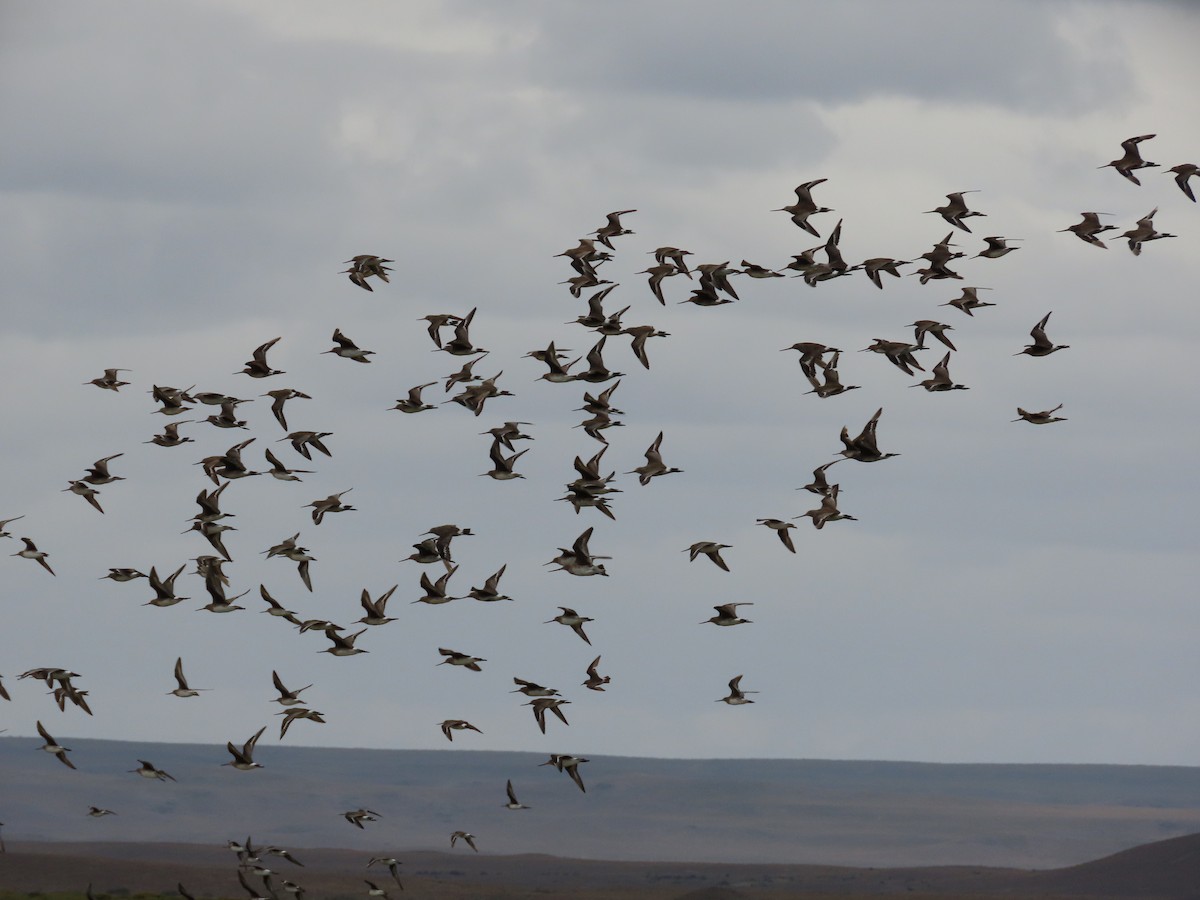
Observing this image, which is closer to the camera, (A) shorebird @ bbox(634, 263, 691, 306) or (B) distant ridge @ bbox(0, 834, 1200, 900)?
(A) shorebird @ bbox(634, 263, 691, 306)

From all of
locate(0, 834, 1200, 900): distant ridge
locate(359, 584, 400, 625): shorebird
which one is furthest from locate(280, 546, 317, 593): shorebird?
locate(0, 834, 1200, 900): distant ridge

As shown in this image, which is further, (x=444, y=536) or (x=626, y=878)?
(x=626, y=878)

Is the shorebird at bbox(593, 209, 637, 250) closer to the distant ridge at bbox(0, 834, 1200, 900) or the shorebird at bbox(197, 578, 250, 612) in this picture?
the shorebird at bbox(197, 578, 250, 612)

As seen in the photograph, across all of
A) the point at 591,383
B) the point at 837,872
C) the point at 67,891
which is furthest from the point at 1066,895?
the point at 591,383

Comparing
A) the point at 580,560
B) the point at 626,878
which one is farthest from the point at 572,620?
the point at 626,878

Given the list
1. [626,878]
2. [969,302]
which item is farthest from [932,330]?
[626,878]

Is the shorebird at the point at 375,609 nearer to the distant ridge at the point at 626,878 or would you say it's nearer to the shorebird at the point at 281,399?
Result: the shorebird at the point at 281,399

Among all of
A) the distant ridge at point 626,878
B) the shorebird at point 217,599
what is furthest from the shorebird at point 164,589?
the distant ridge at point 626,878

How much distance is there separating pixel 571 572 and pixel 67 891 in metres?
71.7

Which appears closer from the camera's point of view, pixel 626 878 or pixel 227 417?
pixel 227 417

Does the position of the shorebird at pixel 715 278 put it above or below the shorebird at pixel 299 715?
above

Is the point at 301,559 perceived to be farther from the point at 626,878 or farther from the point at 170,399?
the point at 626,878

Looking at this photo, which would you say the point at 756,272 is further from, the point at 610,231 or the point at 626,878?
the point at 626,878

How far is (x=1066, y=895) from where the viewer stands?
156 metres
